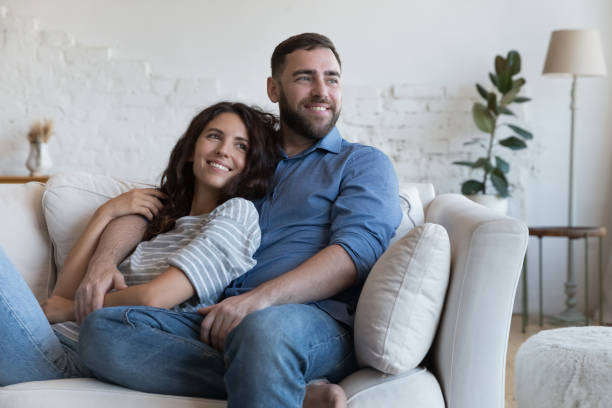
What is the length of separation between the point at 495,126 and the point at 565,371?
99.9 inches

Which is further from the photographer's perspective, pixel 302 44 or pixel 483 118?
pixel 483 118

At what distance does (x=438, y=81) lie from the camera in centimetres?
445

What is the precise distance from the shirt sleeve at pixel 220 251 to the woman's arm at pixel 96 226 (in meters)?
0.31

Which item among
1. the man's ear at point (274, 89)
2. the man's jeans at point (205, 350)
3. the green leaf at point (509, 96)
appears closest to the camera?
the man's jeans at point (205, 350)

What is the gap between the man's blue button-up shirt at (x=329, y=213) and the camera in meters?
1.81

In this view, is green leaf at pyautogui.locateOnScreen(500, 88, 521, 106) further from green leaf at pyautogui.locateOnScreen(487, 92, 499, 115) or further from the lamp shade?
the lamp shade

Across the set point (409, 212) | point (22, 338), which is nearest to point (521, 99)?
point (409, 212)

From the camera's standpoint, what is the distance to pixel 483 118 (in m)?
4.19

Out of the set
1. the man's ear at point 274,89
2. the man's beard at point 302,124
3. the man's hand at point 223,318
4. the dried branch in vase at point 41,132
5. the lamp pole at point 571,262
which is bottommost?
the lamp pole at point 571,262

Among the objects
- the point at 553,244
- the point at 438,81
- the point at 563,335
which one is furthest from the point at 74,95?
the point at 563,335

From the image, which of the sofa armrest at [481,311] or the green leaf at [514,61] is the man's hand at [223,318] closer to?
the sofa armrest at [481,311]

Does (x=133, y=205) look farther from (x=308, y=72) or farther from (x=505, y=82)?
(x=505, y=82)

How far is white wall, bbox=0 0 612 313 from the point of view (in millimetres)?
4434

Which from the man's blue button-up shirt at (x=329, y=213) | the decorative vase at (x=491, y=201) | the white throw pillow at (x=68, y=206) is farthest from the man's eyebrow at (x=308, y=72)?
the decorative vase at (x=491, y=201)
